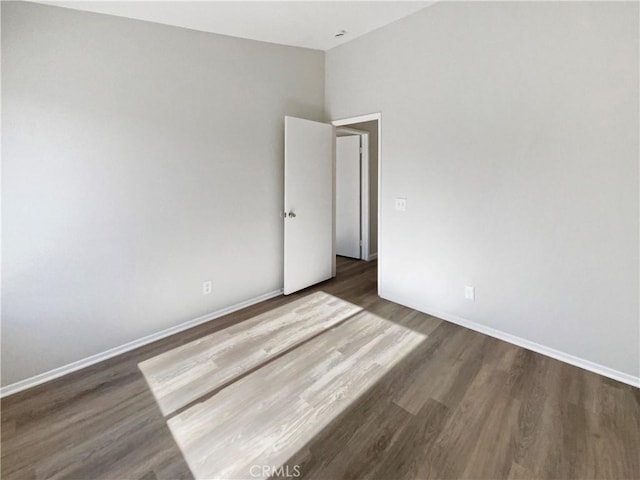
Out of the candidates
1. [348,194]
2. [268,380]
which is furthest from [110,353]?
[348,194]

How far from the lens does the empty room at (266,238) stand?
1627mm

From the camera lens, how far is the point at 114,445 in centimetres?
158

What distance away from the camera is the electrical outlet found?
2732 mm

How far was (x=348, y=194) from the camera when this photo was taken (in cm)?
507

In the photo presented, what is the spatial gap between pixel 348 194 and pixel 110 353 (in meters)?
3.75

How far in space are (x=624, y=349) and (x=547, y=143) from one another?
1.46m

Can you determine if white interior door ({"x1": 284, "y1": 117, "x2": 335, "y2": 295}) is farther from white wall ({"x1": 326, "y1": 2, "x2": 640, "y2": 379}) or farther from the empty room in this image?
white wall ({"x1": 326, "y1": 2, "x2": 640, "y2": 379})

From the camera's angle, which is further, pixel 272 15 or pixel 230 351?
pixel 272 15

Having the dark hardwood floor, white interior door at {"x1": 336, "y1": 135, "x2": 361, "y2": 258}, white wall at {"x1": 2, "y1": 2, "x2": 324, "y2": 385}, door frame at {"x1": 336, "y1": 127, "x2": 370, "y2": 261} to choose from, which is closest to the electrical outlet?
the dark hardwood floor

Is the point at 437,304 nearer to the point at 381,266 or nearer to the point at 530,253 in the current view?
the point at 381,266

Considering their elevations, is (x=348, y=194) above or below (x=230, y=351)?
above

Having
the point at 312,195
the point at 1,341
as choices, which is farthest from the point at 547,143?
the point at 1,341

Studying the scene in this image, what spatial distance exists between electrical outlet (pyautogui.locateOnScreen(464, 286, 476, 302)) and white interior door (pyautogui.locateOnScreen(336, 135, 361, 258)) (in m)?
2.42

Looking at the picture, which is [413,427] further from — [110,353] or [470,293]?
[110,353]
